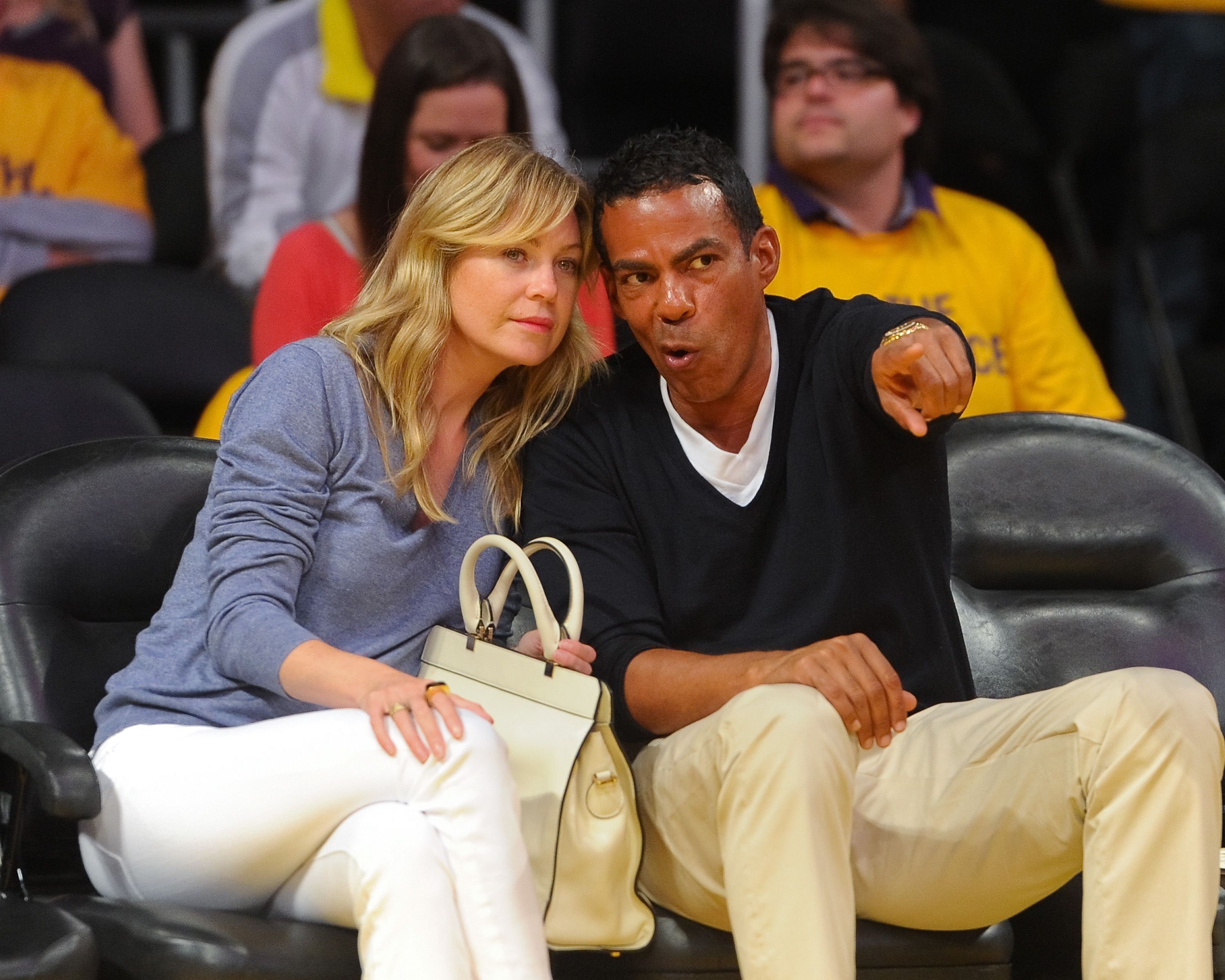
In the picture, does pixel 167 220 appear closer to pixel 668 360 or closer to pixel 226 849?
pixel 668 360

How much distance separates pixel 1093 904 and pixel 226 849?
2.70 feet

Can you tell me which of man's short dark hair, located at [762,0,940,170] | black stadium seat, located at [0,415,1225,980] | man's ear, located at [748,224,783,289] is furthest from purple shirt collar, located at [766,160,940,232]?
man's ear, located at [748,224,783,289]

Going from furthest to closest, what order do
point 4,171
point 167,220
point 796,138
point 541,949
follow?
point 167,220, point 4,171, point 796,138, point 541,949

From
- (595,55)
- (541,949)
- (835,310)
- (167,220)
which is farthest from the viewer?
(595,55)

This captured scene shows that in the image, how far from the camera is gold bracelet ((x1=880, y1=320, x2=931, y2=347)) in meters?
1.73

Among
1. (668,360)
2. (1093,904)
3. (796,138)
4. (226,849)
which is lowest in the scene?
(1093,904)

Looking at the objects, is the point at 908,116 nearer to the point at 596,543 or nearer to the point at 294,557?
the point at 596,543

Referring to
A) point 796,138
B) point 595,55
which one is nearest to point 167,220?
point 595,55

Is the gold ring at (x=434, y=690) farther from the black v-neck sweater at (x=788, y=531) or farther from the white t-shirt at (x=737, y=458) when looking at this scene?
the white t-shirt at (x=737, y=458)

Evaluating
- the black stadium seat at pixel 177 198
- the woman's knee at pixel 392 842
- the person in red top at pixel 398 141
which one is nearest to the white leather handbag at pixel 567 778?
the woman's knee at pixel 392 842

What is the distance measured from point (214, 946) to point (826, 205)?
5.84 ft

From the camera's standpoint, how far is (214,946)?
1.51 metres

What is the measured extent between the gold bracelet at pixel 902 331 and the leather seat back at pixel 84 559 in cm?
82

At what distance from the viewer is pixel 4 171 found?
3.18 m
